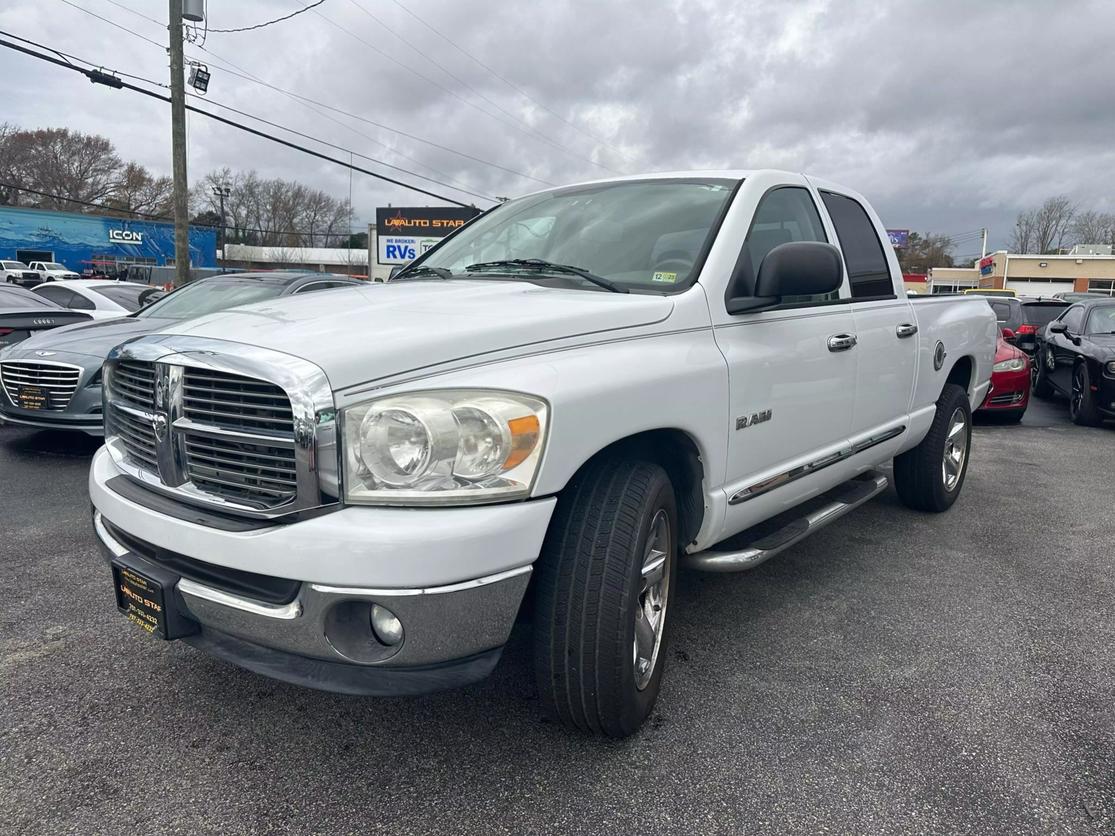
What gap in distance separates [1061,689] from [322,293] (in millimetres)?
3083

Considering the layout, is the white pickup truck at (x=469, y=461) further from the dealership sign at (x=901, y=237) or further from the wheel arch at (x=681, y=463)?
the dealership sign at (x=901, y=237)

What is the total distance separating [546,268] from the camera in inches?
121

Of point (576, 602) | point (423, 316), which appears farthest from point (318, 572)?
point (423, 316)

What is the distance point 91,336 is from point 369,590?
5709mm

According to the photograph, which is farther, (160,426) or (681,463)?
(681,463)

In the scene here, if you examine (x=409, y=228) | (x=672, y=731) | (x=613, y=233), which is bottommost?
(x=672, y=731)

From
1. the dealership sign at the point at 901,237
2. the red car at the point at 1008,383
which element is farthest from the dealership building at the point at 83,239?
the dealership sign at the point at 901,237

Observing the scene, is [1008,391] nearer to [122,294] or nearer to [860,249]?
[860,249]

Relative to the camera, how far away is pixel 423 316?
7.53ft

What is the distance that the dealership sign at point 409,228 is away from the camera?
116 feet

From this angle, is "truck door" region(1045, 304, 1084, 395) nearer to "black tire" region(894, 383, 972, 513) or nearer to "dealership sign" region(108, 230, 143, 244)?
"black tire" region(894, 383, 972, 513)

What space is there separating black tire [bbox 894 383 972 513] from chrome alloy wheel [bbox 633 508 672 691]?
9.38ft

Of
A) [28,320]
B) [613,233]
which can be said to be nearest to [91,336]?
[28,320]

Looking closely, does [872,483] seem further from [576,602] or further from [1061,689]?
[576,602]
